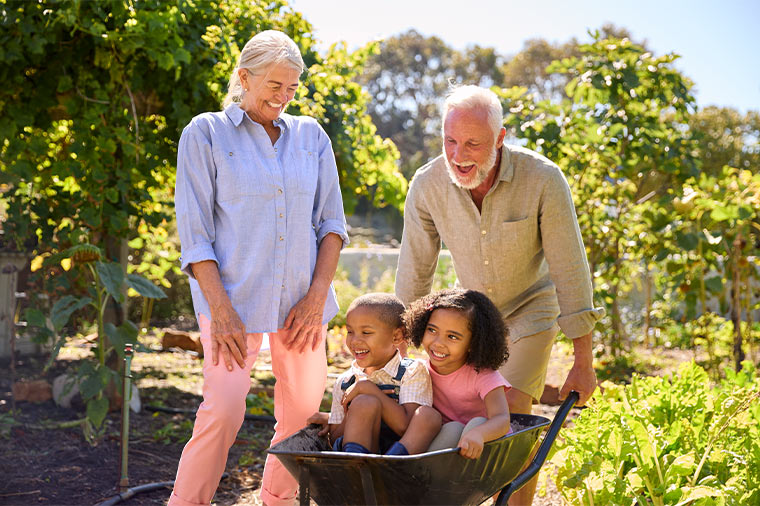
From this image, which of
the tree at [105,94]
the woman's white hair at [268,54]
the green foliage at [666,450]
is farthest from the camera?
the tree at [105,94]

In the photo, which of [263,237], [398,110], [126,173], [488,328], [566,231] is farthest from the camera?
[398,110]

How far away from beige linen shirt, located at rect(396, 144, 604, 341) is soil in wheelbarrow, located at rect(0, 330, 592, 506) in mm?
799

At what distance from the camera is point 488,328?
2.01 meters

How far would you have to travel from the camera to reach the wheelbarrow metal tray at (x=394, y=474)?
1565 millimetres

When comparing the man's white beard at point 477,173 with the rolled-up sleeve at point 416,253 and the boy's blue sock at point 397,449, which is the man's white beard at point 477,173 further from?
the boy's blue sock at point 397,449

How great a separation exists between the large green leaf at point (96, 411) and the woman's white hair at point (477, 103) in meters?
2.07

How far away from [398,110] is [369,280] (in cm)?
1856

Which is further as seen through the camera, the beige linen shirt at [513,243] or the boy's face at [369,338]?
the beige linen shirt at [513,243]

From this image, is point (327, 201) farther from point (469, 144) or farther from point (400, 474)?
point (400, 474)

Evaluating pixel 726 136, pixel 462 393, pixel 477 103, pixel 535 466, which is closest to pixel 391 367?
pixel 462 393

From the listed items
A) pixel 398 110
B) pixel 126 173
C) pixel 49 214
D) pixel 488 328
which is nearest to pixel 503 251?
pixel 488 328

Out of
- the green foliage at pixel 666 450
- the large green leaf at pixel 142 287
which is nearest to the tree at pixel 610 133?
the green foliage at pixel 666 450

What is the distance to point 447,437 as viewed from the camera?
1.84 meters

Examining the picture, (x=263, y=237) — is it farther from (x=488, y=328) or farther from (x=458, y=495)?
(x=458, y=495)
